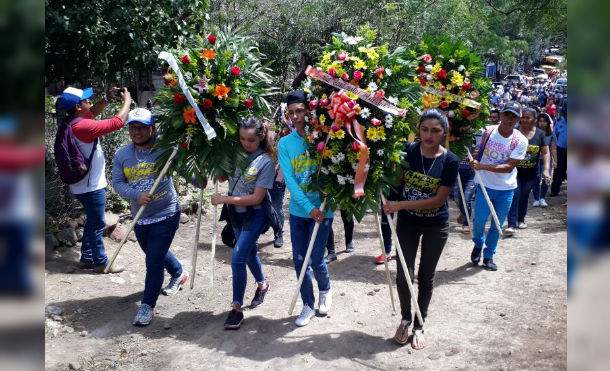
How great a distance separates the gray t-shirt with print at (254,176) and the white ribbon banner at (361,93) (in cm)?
100

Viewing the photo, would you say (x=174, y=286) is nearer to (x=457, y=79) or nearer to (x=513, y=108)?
(x=457, y=79)

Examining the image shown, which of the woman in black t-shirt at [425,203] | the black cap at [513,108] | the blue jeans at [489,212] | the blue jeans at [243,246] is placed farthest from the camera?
the blue jeans at [489,212]

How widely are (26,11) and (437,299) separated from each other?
214 inches

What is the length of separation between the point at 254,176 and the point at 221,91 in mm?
866

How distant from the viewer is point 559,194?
12.4 meters

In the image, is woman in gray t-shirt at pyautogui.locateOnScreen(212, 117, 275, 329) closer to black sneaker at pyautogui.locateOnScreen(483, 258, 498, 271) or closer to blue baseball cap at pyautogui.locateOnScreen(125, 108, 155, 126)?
blue baseball cap at pyautogui.locateOnScreen(125, 108, 155, 126)

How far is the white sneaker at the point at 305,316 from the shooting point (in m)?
5.26

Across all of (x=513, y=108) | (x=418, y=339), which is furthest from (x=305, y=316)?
(x=513, y=108)

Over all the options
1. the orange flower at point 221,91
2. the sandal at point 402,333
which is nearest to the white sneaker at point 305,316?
the sandal at point 402,333

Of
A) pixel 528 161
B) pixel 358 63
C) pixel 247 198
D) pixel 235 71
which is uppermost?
pixel 358 63

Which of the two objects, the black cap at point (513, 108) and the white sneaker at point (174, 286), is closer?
the white sneaker at point (174, 286)

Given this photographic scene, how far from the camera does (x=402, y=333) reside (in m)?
4.86

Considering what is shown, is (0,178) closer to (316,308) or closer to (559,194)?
(316,308)

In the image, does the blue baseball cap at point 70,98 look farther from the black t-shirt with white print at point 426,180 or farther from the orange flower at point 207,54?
the black t-shirt with white print at point 426,180
